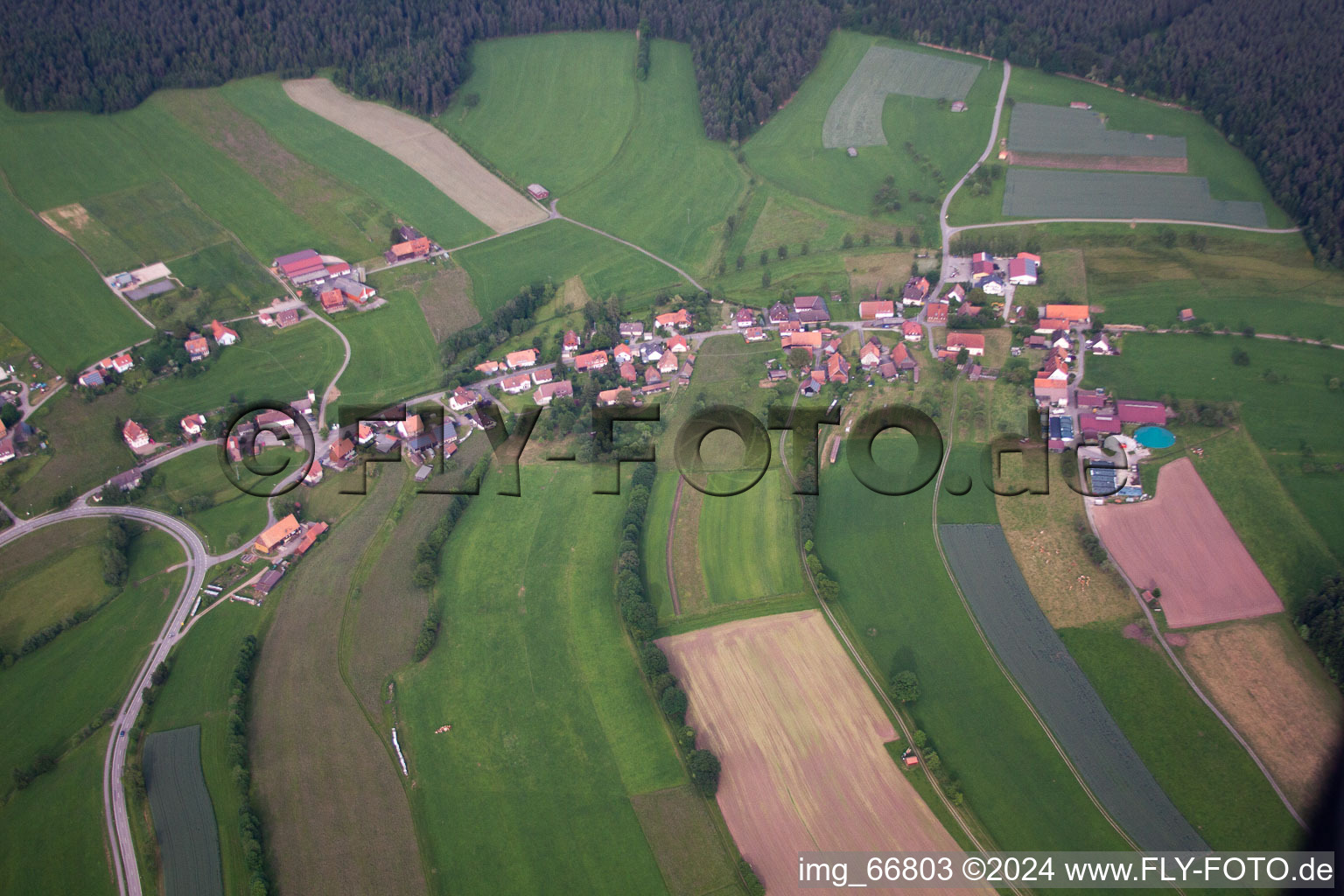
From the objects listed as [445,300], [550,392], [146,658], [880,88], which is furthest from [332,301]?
[880,88]

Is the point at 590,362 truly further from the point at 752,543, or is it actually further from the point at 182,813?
the point at 182,813

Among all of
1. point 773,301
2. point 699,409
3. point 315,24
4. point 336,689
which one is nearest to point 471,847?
point 336,689

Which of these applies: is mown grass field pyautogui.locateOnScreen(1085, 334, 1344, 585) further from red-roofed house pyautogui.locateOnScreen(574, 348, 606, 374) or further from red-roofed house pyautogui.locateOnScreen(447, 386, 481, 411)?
red-roofed house pyautogui.locateOnScreen(447, 386, 481, 411)

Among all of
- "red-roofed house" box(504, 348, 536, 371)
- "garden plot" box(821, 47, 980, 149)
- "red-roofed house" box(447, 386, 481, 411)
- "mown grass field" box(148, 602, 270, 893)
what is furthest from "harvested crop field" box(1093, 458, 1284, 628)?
"garden plot" box(821, 47, 980, 149)

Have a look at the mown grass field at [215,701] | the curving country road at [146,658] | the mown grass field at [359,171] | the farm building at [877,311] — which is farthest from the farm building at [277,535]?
the farm building at [877,311]

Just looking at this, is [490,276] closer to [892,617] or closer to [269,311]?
[269,311]
